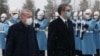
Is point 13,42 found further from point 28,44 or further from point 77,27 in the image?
point 77,27

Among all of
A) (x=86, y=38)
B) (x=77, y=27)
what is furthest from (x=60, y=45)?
(x=77, y=27)

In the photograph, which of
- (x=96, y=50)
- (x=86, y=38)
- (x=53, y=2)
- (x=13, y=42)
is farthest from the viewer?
(x=53, y=2)

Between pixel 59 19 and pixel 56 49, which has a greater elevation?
pixel 59 19

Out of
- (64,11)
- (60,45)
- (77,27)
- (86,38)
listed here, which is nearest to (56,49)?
(60,45)

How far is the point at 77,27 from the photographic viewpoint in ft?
53.8

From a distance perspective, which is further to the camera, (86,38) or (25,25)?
(86,38)

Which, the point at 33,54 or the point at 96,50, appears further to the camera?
the point at 96,50

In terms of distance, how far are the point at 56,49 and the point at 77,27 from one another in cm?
811

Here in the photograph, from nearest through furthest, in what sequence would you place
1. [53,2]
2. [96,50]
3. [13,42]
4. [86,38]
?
[13,42]
[86,38]
[96,50]
[53,2]

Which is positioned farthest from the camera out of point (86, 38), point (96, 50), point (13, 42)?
point (96, 50)

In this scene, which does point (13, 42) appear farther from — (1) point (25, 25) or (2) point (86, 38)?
(2) point (86, 38)

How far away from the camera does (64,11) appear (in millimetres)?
8383

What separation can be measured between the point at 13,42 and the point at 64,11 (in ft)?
3.92

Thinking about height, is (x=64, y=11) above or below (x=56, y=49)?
above
